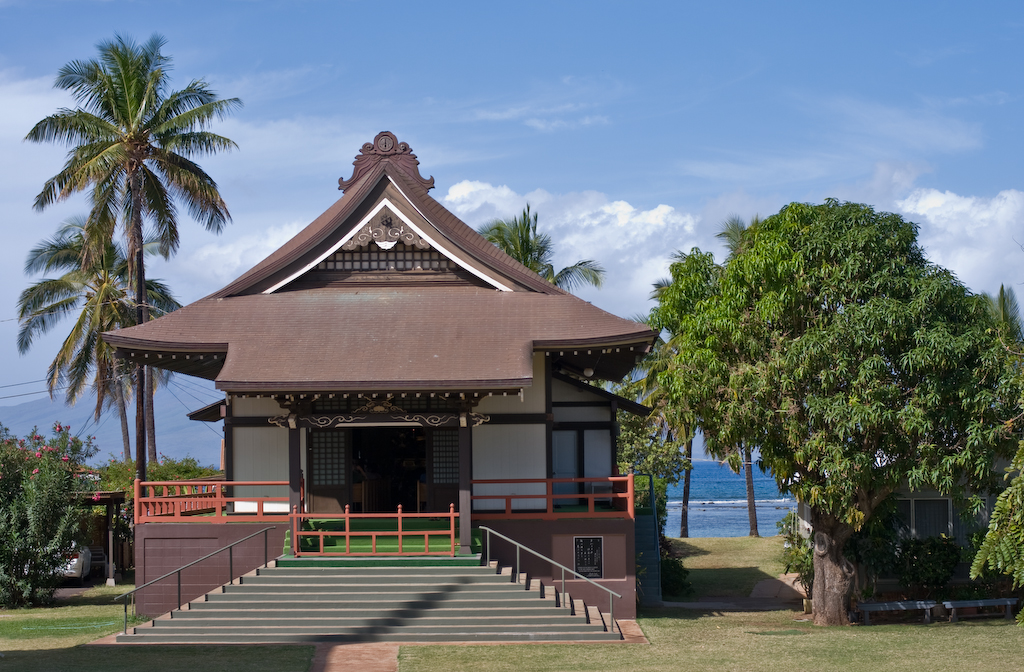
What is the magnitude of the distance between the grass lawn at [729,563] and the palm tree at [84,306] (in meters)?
22.7

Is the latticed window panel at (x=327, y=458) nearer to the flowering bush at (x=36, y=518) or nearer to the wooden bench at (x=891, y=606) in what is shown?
the flowering bush at (x=36, y=518)

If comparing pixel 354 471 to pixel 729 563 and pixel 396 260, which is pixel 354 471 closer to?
pixel 396 260

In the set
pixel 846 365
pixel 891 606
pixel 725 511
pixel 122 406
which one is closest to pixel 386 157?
pixel 846 365

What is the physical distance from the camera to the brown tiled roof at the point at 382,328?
20.2 meters

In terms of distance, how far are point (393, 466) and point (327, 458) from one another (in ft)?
12.7

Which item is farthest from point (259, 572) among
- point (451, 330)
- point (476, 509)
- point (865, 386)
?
point (865, 386)

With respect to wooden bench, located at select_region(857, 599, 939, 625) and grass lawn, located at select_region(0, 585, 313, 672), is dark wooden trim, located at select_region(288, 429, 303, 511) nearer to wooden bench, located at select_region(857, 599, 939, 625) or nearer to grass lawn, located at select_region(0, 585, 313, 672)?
grass lawn, located at select_region(0, 585, 313, 672)

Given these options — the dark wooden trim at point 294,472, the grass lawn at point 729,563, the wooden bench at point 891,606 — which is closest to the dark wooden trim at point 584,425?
the grass lawn at point 729,563

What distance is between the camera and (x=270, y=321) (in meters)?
22.4

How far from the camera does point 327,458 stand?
2258cm

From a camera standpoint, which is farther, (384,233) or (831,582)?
(384,233)

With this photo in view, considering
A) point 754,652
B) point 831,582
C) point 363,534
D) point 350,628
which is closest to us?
point 754,652

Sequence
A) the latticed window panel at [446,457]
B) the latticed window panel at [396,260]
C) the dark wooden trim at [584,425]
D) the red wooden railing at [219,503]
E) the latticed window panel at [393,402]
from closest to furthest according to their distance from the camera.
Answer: the red wooden railing at [219,503], the latticed window panel at [393,402], the latticed window panel at [446,457], the latticed window panel at [396,260], the dark wooden trim at [584,425]

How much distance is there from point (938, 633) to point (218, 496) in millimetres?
14468
